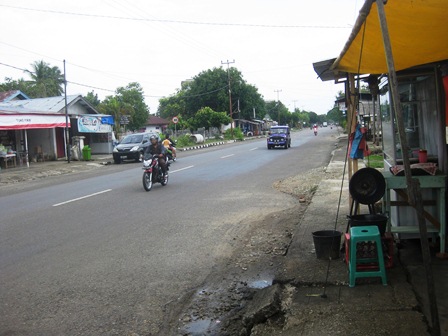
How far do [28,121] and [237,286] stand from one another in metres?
22.7

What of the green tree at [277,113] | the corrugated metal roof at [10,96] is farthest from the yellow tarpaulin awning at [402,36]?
the green tree at [277,113]

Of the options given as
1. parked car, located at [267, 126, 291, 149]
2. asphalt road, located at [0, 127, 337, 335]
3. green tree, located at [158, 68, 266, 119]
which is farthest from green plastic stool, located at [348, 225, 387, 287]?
green tree, located at [158, 68, 266, 119]

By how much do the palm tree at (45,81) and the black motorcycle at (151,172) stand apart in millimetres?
41009

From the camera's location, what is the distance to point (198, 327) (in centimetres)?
416

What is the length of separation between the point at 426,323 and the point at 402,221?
219cm

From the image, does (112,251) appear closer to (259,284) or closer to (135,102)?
(259,284)

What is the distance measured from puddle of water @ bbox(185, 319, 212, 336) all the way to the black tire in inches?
342

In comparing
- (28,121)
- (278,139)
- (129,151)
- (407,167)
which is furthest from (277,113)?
(407,167)

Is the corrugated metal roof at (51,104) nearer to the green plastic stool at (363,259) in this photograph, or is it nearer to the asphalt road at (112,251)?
the asphalt road at (112,251)

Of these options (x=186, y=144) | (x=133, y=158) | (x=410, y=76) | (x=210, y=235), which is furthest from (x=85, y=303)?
(x=186, y=144)

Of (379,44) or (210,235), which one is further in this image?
(210,235)

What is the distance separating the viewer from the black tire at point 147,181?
41.6ft

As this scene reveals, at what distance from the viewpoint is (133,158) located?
26031 millimetres

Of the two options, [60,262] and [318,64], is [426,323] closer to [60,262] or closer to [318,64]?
[318,64]
